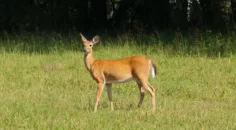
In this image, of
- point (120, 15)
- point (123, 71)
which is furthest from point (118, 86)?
point (120, 15)

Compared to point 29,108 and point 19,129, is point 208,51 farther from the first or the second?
point 19,129

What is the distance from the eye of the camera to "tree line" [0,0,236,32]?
1978cm

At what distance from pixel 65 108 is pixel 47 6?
1460cm

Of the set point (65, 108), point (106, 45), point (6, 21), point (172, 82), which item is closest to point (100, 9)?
point (6, 21)

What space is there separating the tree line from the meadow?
→ 3.16 metres

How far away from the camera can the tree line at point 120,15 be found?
19.8 metres

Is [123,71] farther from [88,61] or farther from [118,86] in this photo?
[118,86]

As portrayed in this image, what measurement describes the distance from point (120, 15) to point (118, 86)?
11.0 metres

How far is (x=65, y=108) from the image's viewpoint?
895 centimetres

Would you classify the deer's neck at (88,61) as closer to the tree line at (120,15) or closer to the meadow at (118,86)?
the meadow at (118,86)

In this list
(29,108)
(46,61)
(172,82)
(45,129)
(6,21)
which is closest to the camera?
(45,129)

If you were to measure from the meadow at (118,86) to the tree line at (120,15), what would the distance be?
10.4 feet

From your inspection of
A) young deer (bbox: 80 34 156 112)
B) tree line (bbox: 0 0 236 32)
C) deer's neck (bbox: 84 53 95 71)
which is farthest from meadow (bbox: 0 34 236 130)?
tree line (bbox: 0 0 236 32)

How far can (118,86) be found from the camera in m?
11.1
